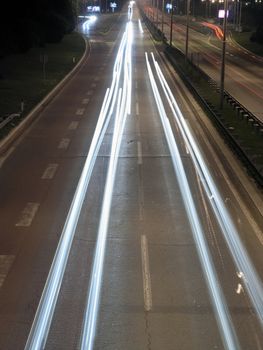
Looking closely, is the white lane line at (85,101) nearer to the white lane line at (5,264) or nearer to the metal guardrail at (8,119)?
the metal guardrail at (8,119)

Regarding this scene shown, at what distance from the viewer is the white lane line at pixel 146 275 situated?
896 cm

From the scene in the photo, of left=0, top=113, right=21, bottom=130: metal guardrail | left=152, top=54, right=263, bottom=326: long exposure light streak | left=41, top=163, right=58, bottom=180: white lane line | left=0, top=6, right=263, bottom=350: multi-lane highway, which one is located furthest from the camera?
left=0, top=113, right=21, bottom=130: metal guardrail

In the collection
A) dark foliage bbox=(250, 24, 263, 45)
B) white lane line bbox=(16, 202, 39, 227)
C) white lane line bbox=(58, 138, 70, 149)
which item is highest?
white lane line bbox=(16, 202, 39, 227)

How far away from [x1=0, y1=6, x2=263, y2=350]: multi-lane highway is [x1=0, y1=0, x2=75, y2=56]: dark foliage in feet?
113

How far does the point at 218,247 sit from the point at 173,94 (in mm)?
25774

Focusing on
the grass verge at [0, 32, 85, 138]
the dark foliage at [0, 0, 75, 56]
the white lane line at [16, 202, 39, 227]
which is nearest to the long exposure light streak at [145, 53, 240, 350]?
the white lane line at [16, 202, 39, 227]

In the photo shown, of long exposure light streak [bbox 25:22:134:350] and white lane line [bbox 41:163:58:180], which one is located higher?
long exposure light streak [bbox 25:22:134:350]

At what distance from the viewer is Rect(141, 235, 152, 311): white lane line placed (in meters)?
8.96

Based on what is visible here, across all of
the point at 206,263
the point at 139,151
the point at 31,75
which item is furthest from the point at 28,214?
the point at 31,75

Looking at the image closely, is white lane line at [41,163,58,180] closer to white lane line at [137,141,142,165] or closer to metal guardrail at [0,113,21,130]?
white lane line at [137,141,142,165]

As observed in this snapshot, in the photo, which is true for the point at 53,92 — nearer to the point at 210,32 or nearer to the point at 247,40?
the point at 247,40

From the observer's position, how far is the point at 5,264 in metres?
10.5

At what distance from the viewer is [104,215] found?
13383mm

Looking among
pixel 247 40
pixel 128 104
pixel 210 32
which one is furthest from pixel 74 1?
pixel 128 104
